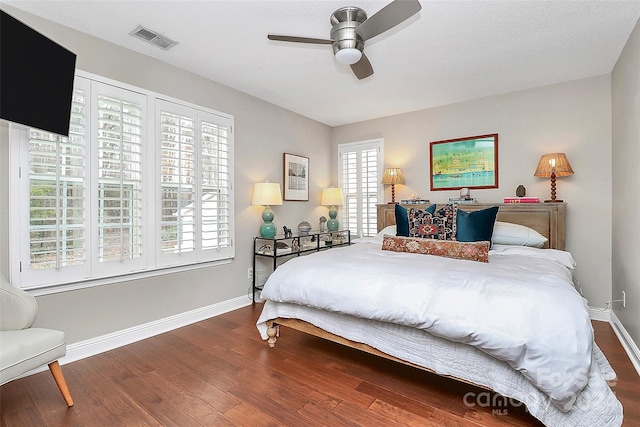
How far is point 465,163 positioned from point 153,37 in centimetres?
368

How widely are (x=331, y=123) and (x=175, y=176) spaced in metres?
2.85

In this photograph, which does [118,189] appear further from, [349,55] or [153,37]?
[349,55]

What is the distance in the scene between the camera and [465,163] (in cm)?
411

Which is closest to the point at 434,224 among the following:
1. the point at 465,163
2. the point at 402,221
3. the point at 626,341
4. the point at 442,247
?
the point at 402,221

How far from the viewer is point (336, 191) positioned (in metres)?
4.96

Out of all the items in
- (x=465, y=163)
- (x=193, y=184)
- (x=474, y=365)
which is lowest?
(x=474, y=365)

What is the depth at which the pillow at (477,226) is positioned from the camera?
2.91 m

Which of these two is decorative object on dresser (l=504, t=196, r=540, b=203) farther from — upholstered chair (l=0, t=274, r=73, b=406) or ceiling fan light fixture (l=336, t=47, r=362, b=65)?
upholstered chair (l=0, t=274, r=73, b=406)

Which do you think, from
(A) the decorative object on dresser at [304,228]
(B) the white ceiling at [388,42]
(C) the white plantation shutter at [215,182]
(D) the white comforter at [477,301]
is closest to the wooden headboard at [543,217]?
(D) the white comforter at [477,301]

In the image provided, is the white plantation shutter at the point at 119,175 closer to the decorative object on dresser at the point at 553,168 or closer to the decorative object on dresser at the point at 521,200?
the decorative object on dresser at the point at 521,200

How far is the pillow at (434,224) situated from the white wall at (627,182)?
130 centimetres

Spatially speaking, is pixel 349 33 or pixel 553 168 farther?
pixel 553 168

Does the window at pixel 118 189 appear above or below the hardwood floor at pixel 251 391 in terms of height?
above

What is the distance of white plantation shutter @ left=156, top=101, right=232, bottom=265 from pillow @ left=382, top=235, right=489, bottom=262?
1.85m
